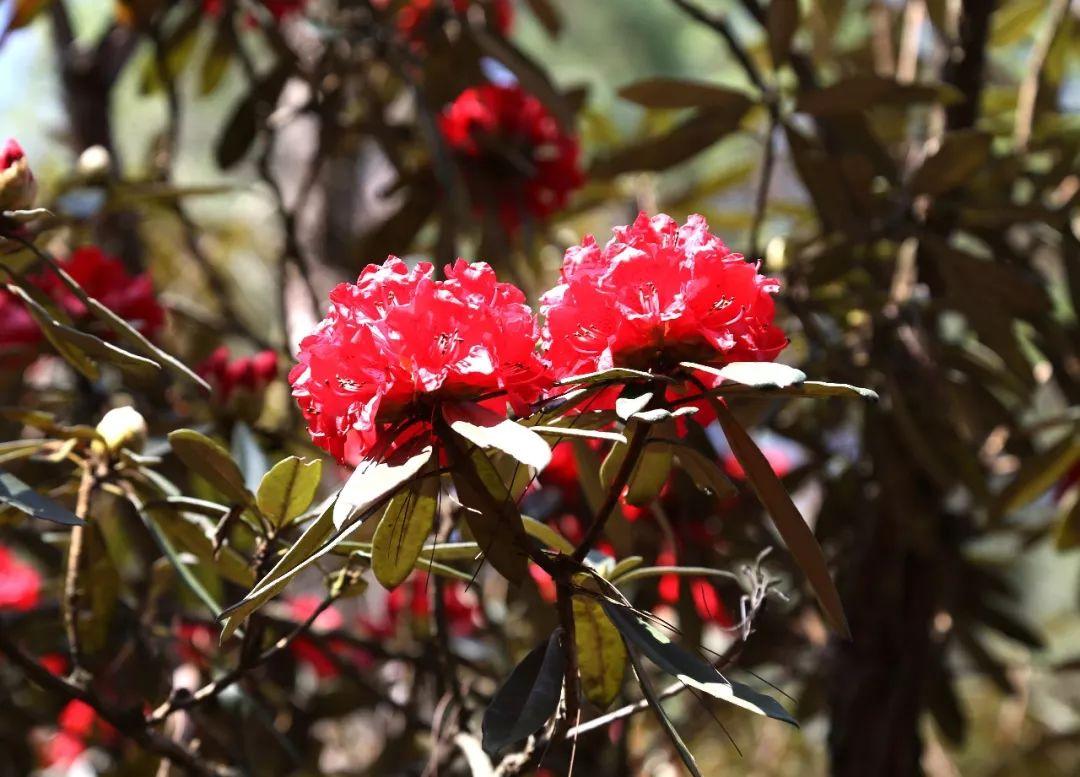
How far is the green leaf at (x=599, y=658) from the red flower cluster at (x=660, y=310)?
18 cm

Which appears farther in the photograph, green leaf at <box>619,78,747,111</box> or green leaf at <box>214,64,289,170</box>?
green leaf at <box>214,64,289,170</box>

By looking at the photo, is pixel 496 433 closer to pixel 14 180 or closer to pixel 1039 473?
pixel 14 180

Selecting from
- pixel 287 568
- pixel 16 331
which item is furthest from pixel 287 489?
pixel 16 331

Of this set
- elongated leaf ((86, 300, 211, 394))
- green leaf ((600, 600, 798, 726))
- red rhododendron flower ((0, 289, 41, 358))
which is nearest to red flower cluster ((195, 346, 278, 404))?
red rhododendron flower ((0, 289, 41, 358))

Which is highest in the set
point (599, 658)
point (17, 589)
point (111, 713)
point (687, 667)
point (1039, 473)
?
point (687, 667)

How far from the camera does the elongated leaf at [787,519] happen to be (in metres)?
0.71

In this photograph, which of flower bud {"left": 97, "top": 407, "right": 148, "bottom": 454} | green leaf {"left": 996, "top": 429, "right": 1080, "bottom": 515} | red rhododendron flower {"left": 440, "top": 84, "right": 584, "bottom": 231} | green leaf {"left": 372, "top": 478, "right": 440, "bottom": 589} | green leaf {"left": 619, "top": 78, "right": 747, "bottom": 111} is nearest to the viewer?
green leaf {"left": 372, "top": 478, "right": 440, "bottom": 589}

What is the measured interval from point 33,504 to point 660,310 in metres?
0.41

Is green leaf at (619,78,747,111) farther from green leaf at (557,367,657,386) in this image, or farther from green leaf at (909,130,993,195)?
green leaf at (557,367,657,386)

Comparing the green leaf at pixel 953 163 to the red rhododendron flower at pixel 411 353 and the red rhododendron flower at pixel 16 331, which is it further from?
the red rhododendron flower at pixel 16 331

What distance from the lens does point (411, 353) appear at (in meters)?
0.69

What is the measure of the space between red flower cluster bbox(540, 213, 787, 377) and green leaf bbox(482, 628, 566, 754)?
17cm

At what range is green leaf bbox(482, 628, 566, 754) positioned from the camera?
0.67 m

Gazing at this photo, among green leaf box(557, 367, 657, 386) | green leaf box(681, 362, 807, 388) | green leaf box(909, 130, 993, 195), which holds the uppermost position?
green leaf box(681, 362, 807, 388)
